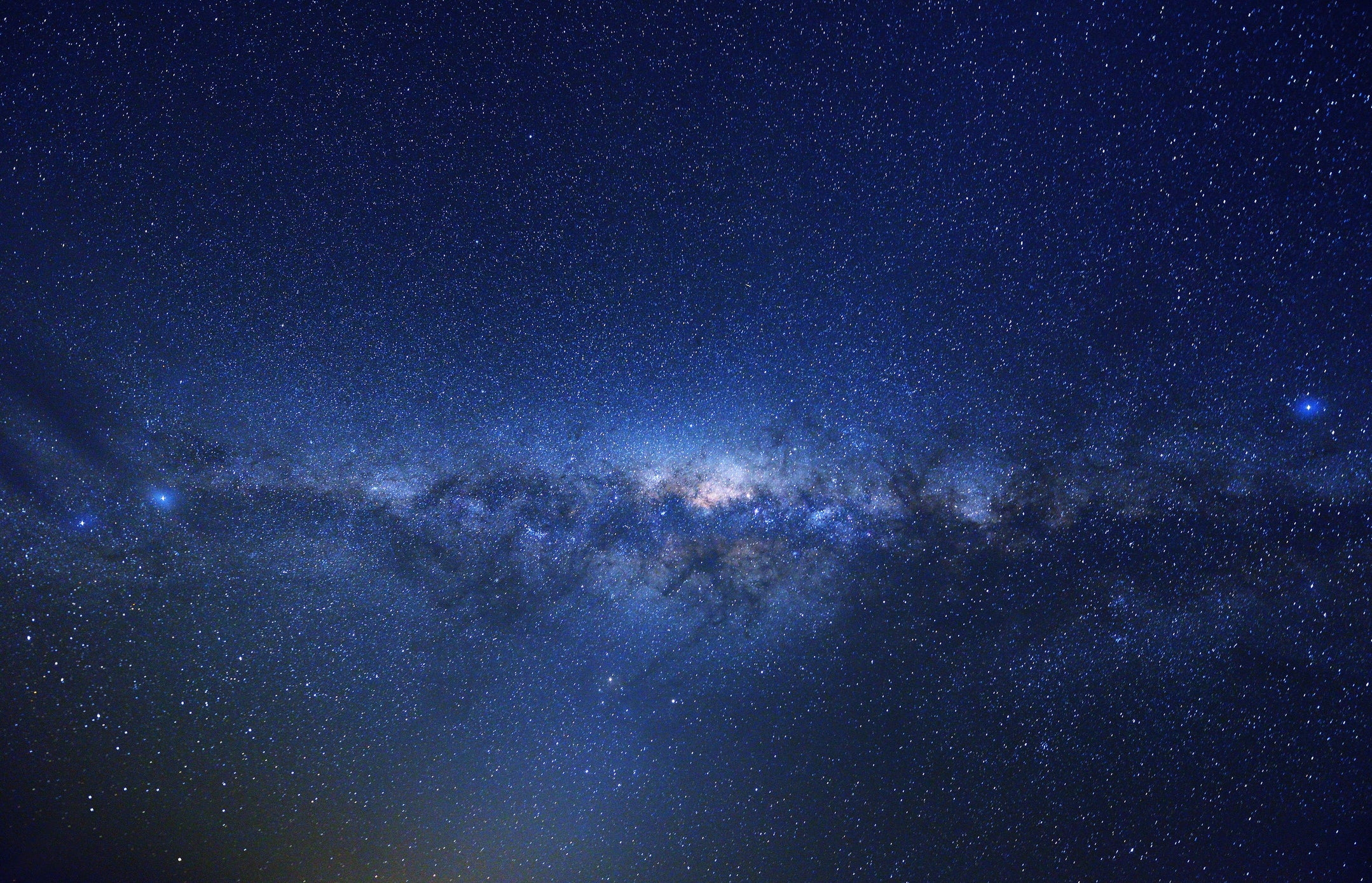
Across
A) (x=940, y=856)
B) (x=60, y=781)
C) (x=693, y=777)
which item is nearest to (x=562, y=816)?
(x=693, y=777)

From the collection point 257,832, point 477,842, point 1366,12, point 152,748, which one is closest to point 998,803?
point 477,842

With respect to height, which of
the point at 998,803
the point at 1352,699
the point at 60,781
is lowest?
the point at 998,803

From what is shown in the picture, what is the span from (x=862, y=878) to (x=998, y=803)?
32.5 inches

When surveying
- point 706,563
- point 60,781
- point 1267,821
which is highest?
point 706,563

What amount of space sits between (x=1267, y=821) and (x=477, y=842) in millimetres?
4218

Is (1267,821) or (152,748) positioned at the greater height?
(152,748)

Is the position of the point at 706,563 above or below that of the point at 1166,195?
below

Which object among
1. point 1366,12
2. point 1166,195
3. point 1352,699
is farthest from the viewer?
point 1352,699

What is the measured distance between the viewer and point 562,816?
2.78 metres

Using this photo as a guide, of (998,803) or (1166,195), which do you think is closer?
(1166,195)

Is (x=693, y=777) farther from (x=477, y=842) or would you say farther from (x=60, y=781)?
(x=60, y=781)

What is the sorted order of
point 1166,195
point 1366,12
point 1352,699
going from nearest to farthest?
1. point 1366,12
2. point 1166,195
3. point 1352,699

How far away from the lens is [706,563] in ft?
9.20

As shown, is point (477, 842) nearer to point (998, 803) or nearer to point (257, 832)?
point (257, 832)
